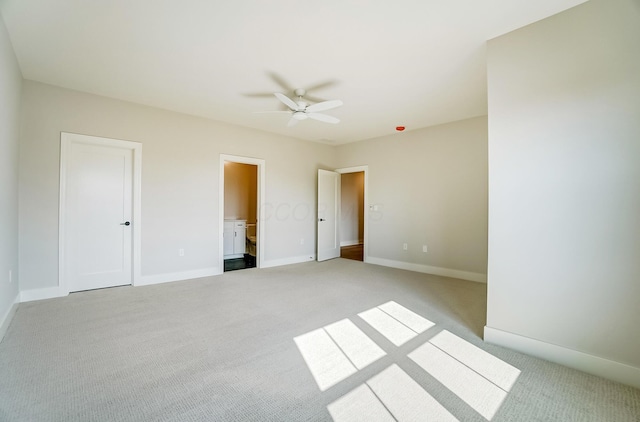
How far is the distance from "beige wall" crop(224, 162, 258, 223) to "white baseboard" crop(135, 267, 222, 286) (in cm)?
217

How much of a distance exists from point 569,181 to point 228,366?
111 inches

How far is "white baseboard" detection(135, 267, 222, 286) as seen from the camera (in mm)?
3855

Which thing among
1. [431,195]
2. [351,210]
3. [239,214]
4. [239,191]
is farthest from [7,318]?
[351,210]

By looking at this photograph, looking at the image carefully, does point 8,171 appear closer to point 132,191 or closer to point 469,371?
point 132,191

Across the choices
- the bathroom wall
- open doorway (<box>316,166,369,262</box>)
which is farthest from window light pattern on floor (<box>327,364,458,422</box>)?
the bathroom wall

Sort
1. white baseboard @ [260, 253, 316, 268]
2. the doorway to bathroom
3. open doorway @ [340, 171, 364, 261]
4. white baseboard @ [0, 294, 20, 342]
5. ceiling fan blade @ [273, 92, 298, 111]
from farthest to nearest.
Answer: open doorway @ [340, 171, 364, 261] < the doorway to bathroom < white baseboard @ [260, 253, 316, 268] < ceiling fan blade @ [273, 92, 298, 111] < white baseboard @ [0, 294, 20, 342]

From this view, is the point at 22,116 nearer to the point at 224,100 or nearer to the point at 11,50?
the point at 11,50

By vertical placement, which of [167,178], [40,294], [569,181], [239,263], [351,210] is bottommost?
[239,263]

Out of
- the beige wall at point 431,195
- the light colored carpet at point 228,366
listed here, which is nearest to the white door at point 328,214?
the beige wall at point 431,195

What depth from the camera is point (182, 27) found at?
2188 millimetres

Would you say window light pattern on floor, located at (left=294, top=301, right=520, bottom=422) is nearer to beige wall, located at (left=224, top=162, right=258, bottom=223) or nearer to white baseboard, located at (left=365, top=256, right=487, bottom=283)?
white baseboard, located at (left=365, top=256, right=487, bottom=283)

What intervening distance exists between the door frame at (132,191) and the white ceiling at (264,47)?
642mm

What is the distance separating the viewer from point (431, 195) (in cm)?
479

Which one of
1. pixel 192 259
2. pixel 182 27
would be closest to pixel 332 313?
pixel 192 259
